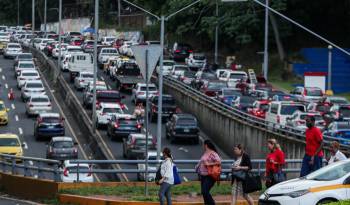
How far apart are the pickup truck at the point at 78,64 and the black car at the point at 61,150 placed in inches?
1190

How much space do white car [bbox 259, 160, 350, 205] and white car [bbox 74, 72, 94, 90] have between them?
5389 cm

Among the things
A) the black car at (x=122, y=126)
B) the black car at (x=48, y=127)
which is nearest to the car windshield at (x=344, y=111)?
the black car at (x=122, y=126)

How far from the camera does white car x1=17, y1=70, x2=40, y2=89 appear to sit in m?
74.2

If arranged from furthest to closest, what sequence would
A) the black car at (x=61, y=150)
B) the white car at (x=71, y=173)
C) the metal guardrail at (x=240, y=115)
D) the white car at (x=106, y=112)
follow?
the white car at (x=106, y=112), the black car at (x=61, y=150), the metal guardrail at (x=240, y=115), the white car at (x=71, y=173)

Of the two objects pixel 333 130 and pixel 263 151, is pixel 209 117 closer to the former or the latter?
pixel 263 151

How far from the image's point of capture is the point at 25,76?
75.0 m

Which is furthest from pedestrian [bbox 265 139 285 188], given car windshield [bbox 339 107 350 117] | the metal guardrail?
car windshield [bbox 339 107 350 117]

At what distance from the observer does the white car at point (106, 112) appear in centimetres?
5822

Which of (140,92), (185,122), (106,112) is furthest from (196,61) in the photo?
(185,122)

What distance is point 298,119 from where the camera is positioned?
48.5 metres

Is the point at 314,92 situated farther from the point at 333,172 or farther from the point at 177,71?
the point at 333,172

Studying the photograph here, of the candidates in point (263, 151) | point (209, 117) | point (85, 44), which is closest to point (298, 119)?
point (263, 151)

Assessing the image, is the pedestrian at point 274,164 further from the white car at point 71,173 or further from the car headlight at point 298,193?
the white car at point 71,173

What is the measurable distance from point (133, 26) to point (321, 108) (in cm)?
7459
